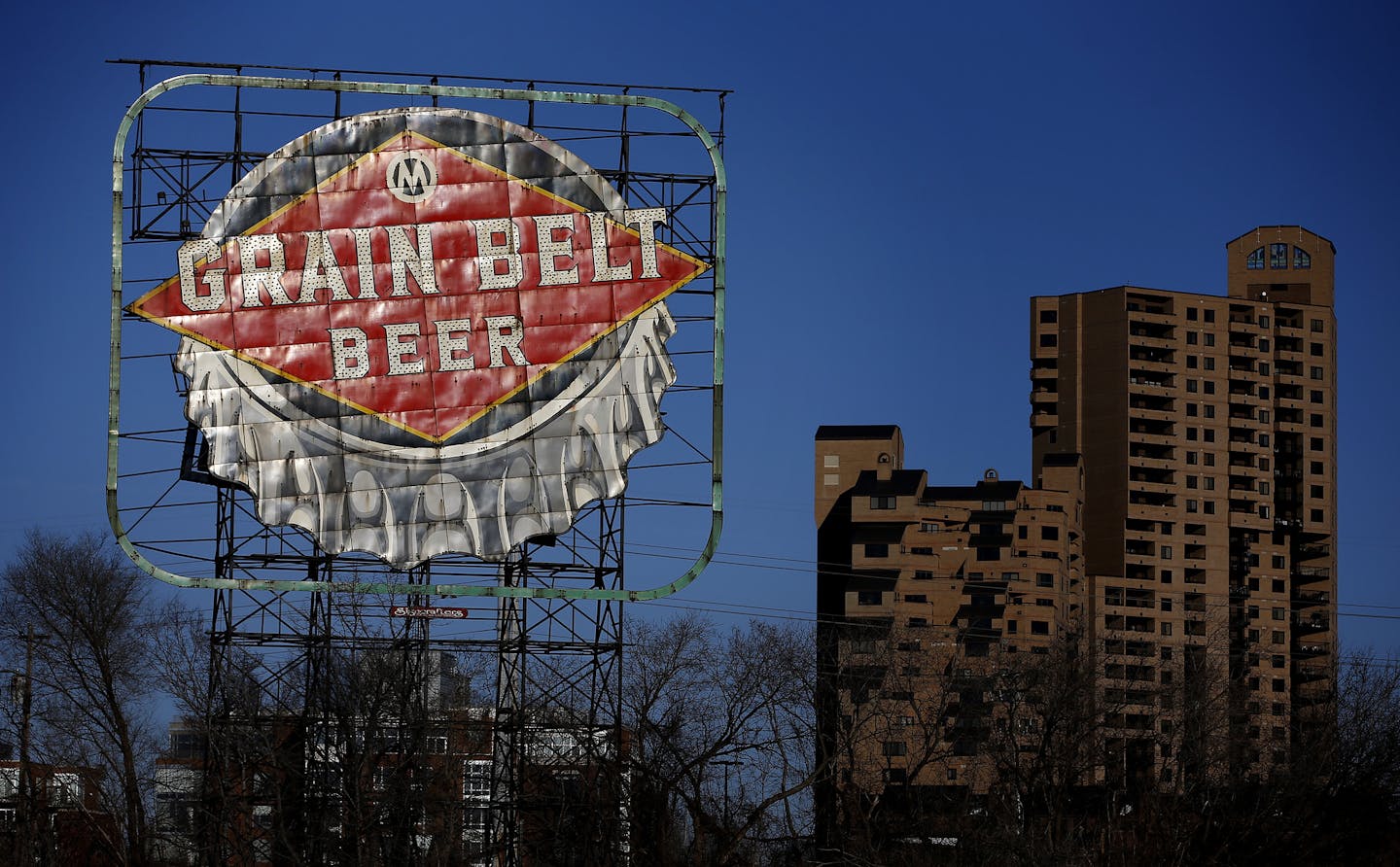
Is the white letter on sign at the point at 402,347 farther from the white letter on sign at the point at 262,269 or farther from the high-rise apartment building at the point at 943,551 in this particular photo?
the high-rise apartment building at the point at 943,551

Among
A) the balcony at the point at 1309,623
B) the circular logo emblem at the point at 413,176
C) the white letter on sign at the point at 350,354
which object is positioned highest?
the circular logo emblem at the point at 413,176

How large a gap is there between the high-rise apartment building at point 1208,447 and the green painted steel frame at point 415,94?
89.6m

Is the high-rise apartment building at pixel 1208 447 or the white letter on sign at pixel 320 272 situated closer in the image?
the white letter on sign at pixel 320 272

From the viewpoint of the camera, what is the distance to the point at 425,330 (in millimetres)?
38125

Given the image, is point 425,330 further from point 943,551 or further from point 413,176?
point 943,551

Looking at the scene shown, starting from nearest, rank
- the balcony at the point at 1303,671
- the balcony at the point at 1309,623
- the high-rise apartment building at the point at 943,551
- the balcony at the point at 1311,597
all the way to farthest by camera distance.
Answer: the high-rise apartment building at the point at 943,551 < the balcony at the point at 1303,671 < the balcony at the point at 1309,623 < the balcony at the point at 1311,597

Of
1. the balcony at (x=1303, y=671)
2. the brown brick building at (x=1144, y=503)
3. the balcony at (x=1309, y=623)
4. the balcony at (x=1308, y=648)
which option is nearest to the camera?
the brown brick building at (x=1144, y=503)

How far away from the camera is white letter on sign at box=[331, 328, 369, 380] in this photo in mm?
37844

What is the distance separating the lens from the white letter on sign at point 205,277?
37.6m

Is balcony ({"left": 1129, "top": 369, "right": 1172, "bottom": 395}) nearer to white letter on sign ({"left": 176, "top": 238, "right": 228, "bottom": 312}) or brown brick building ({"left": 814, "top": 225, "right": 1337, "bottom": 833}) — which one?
brown brick building ({"left": 814, "top": 225, "right": 1337, "bottom": 833})

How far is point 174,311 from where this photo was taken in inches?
1479

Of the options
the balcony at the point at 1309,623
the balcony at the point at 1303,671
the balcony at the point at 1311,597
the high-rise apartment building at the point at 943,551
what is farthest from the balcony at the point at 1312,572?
the high-rise apartment building at the point at 943,551

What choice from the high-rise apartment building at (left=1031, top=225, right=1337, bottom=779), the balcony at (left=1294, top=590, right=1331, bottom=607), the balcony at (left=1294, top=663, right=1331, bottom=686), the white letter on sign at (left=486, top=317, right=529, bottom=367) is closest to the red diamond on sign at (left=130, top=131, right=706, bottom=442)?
the white letter on sign at (left=486, top=317, right=529, bottom=367)

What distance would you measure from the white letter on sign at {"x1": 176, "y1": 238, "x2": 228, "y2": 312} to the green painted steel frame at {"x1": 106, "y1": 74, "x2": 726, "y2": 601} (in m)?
1.19
